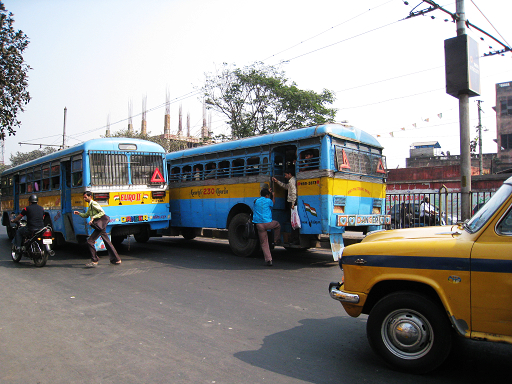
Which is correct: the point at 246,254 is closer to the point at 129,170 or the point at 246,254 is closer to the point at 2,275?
the point at 129,170

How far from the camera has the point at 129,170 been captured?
35.4ft

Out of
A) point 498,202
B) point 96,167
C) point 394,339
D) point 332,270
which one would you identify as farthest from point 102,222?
point 498,202

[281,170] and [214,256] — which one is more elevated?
[281,170]

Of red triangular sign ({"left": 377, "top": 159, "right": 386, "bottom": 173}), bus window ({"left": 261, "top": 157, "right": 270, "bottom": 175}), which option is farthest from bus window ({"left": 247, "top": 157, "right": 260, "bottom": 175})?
red triangular sign ({"left": 377, "top": 159, "right": 386, "bottom": 173})

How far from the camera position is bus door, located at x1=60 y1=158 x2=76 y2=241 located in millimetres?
11084

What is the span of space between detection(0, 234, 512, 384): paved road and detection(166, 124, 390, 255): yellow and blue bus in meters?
1.48

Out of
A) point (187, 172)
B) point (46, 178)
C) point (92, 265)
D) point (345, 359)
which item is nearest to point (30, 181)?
point (46, 178)

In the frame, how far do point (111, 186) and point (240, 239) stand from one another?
3704mm

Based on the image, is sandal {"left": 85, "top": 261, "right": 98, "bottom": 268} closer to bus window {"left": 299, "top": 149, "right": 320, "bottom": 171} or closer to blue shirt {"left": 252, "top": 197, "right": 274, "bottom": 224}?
blue shirt {"left": 252, "top": 197, "right": 274, "bottom": 224}

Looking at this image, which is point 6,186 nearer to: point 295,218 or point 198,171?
point 198,171

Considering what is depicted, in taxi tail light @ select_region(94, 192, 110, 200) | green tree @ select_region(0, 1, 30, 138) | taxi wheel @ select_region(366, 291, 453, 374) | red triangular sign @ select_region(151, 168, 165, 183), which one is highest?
green tree @ select_region(0, 1, 30, 138)

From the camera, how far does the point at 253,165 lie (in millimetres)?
10203

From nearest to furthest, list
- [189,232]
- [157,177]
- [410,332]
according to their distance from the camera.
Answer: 1. [410,332]
2. [157,177]
3. [189,232]

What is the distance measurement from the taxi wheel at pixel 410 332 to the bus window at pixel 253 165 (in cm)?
676
